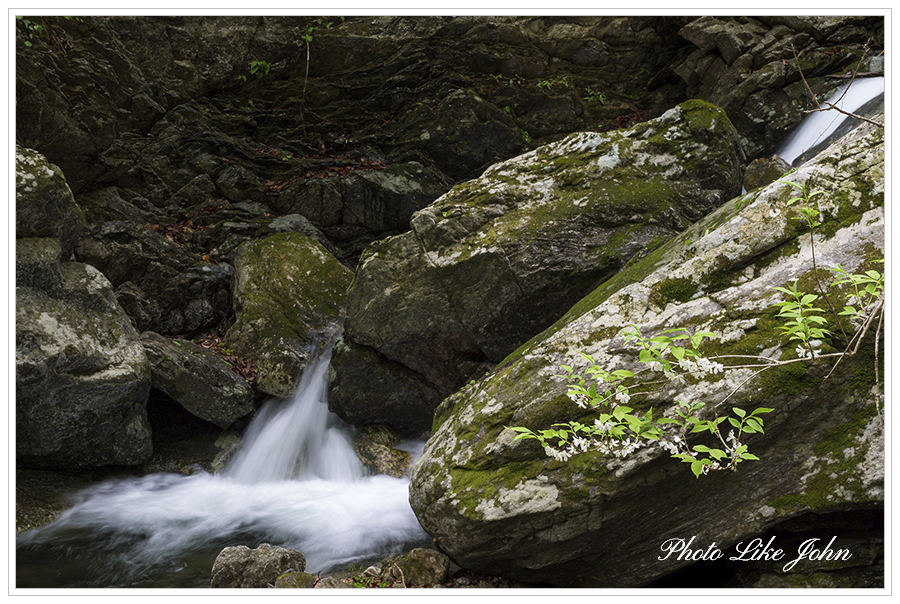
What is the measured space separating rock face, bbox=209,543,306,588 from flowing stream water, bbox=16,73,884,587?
0.51m

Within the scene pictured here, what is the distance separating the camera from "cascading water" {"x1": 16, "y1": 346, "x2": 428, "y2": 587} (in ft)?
12.8

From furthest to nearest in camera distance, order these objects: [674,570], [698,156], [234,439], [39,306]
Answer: [234,439], [698,156], [39,306], [674,570]

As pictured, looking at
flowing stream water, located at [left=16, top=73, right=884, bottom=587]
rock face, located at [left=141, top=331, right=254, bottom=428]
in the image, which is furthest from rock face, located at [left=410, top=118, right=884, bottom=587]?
rock face, located at [left=141, top=331, right=254, bottom=428]

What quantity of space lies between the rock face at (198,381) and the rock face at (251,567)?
285 centimetres

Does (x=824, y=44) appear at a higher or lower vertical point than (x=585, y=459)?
higher

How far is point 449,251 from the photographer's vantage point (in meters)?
5.11

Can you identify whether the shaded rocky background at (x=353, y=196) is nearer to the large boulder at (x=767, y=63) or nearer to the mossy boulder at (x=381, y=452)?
the large boulder at (x=767, y=63)

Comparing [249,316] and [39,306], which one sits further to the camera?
[249,316]

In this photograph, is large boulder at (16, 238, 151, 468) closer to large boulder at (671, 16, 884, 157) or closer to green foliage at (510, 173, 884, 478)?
green foliage at (510, 173, 884, 478)

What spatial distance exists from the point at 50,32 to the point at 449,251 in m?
7.18

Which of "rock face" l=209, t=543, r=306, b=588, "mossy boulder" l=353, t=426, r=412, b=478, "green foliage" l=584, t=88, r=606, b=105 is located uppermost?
"green foliage" l=584, t=88, r=606, b=105

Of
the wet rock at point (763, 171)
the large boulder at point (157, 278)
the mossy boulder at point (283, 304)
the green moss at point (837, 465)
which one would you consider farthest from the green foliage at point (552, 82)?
the green moss at point (837, 465)
